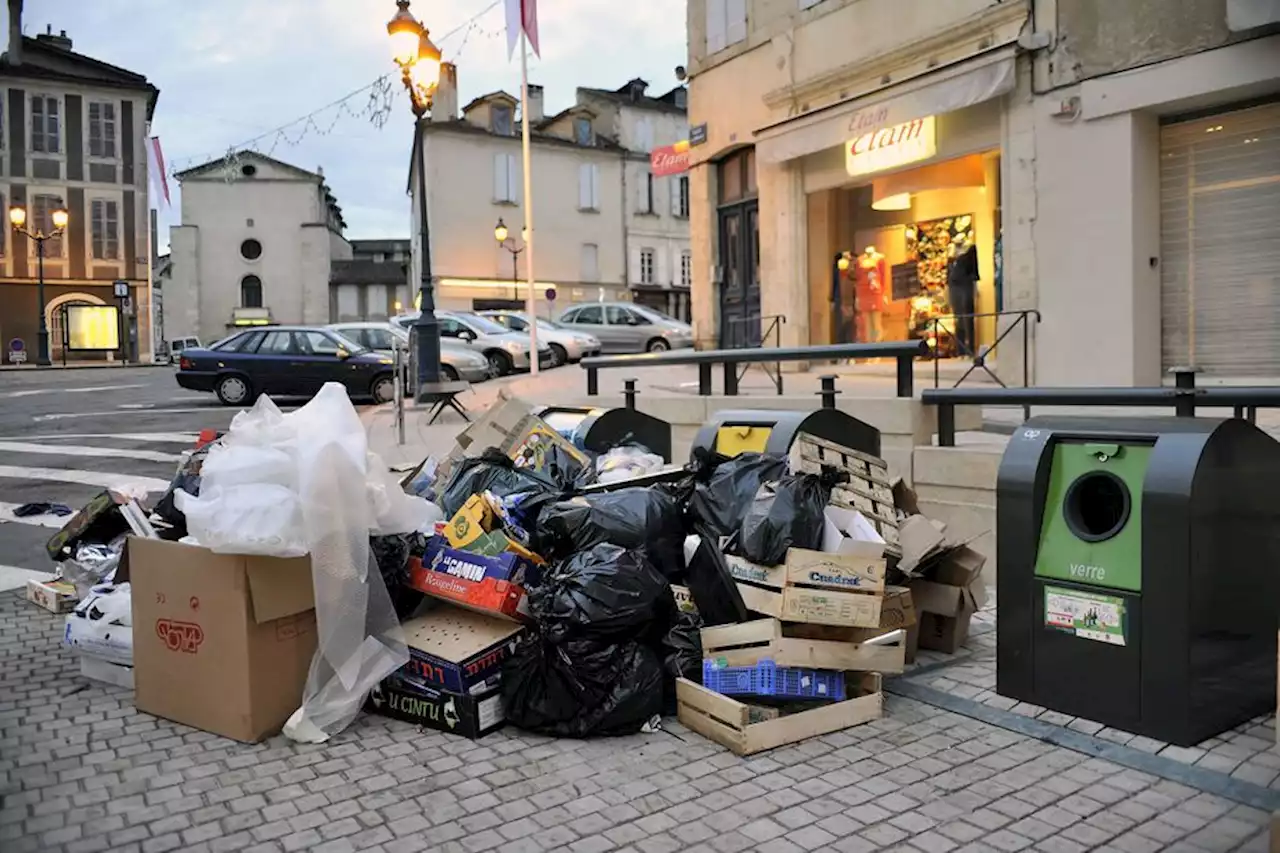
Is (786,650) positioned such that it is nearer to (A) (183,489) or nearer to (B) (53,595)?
(A) (183,489)

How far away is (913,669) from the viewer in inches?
173

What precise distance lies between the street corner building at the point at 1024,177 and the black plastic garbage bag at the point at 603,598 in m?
7.18

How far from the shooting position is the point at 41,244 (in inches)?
1465

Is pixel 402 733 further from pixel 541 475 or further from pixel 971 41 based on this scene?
pixel 971 41

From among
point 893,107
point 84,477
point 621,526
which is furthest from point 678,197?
point 621,526

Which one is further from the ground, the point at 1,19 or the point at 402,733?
the point at 1,19

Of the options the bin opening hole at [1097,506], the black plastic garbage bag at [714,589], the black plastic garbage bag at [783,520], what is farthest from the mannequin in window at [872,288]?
the black plastic garbage bag at [714,589]

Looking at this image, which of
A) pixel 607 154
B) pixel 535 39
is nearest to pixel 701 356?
pixel 535 39

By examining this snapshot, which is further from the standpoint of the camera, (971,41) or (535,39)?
(535,39)

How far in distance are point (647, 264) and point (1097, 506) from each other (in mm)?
41203

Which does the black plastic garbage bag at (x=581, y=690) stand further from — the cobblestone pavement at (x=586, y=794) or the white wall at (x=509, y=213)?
the white wall at (x=509, y=213)

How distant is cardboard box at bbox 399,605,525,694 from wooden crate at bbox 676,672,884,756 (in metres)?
0.73

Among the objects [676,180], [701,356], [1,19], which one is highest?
[676,180]

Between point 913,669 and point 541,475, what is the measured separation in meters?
2.13
